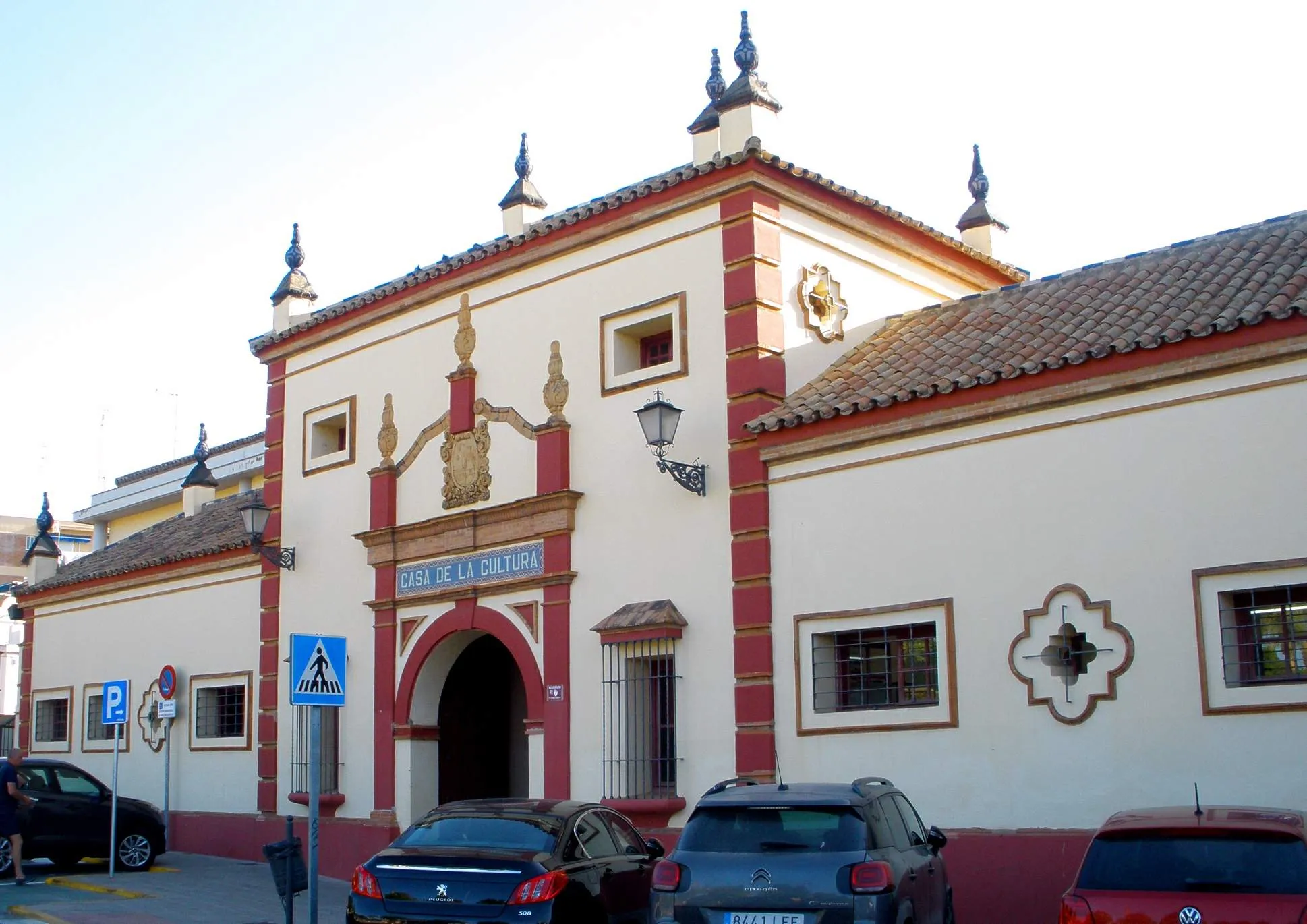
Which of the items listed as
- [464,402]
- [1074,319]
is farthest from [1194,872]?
[464,402]

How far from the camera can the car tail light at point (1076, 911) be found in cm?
783

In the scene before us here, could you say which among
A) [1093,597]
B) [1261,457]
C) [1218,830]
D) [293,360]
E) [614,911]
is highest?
[293,360]

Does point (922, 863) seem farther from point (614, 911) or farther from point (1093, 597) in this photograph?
point (1093, 597)

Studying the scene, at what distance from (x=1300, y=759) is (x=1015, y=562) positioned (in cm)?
286

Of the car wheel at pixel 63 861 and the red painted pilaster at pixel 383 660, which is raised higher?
the red painted pilaster at pixel 383 660

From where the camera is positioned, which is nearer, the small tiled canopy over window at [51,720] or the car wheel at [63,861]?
the car wheel at [63,861]

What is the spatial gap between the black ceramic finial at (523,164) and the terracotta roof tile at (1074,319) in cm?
511

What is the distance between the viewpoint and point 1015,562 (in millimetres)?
12727

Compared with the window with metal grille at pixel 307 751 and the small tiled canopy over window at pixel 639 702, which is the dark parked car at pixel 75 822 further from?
the small tiled canopy over window at pixel 639 702

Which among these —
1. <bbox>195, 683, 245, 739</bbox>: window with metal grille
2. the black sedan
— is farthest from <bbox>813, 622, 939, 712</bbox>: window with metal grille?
<bbox>195, 683, 245, 739</bbox>: window with metal grille

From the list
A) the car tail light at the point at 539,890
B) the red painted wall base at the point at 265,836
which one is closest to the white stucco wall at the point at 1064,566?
the car tail light at the point at 539,890

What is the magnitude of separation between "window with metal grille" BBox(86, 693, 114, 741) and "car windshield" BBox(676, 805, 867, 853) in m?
17.6

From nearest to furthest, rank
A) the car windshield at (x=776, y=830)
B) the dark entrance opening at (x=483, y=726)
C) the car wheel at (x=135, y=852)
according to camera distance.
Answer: the car windshield at (x=776, y=830), the car wheel at (x=135, y=852), the dark entrance opening at (x=483, y=726)

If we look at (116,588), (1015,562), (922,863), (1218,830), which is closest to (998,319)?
(1015,562)
